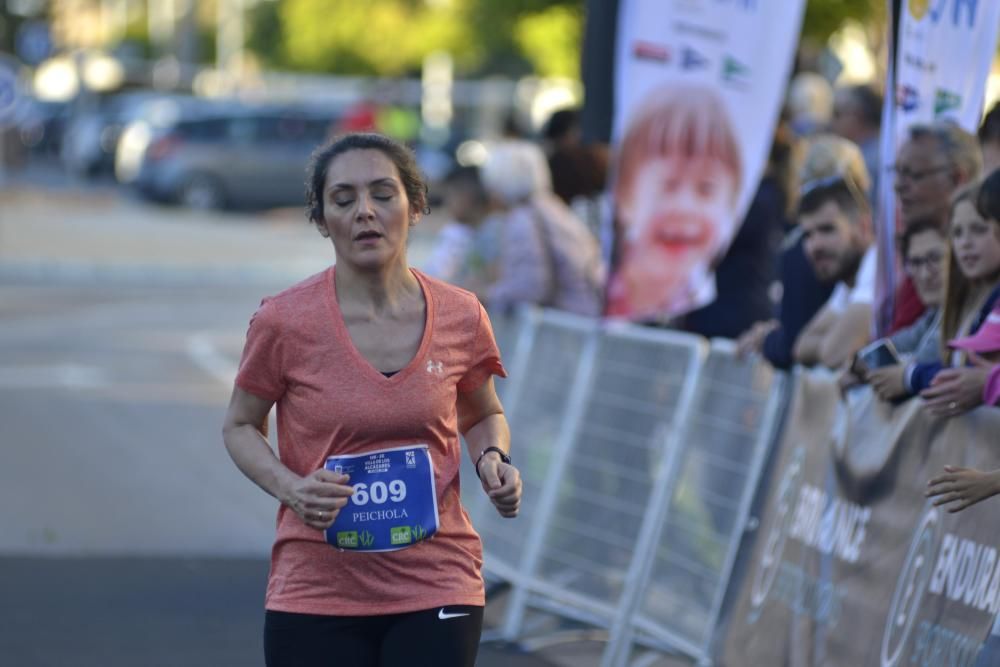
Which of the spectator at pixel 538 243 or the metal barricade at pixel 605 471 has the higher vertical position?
the spectator at pixel 538 243

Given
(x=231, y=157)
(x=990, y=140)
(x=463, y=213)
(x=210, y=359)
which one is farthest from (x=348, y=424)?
(x=231, y=157)

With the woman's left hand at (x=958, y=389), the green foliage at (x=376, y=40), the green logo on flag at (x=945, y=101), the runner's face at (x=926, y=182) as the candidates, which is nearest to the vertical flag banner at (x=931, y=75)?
the green logo on flag at (x=945, y=101)

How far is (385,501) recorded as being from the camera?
399 centimetres

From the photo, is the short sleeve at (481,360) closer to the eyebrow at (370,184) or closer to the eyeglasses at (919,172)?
the eyebrow at (370,184)

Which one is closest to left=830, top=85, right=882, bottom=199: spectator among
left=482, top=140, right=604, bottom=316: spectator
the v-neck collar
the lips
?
left=482, top=140, right=604, bottom=316: spectator

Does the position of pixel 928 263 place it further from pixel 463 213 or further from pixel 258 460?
pixel 463 213

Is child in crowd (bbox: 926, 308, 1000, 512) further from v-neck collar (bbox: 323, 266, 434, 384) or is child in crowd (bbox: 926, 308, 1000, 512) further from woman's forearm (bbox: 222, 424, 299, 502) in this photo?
woman's forearm (bbox: 222, 424, 299, 502)

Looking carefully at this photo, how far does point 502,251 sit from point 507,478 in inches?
199

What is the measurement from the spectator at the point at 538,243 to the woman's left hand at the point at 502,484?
4.71 meters

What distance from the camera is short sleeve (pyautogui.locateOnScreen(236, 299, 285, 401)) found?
4.06 metres

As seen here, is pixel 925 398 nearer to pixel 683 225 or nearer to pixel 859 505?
pixel 859 505

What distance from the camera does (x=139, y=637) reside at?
7.48 meters

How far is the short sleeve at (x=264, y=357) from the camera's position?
160 inches

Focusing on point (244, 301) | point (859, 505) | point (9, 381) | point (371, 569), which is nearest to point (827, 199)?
point (859, 505)
